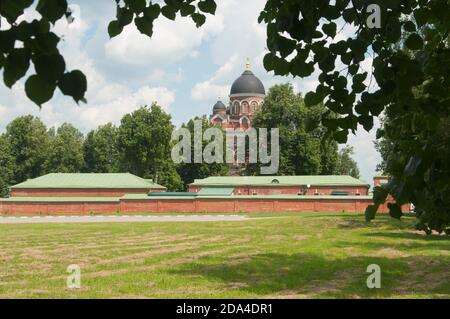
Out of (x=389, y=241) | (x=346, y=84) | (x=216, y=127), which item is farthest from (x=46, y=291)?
(x=216, y=127)

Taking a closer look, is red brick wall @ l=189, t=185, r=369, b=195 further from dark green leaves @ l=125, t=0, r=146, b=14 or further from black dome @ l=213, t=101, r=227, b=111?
dark green leaves @ l=125, t=0, r=146, b=14

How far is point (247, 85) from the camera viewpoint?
2977 inches

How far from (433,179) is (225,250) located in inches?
506

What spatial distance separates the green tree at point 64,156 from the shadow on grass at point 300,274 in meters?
51.5

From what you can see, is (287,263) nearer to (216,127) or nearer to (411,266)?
(411,266)

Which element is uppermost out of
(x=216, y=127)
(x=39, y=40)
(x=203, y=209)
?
(x=216, y=127)

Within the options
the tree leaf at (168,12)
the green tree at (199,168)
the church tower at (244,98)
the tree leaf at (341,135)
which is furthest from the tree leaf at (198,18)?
the church tower at (244,98)

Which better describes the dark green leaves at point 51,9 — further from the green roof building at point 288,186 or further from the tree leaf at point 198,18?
the green roof building at point 288,186

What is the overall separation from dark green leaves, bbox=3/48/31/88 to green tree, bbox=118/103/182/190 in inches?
2130

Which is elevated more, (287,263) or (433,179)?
(433,179)

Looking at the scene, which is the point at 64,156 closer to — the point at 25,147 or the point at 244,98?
the point at 25,147

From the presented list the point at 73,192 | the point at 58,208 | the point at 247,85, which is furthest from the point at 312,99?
the point at 247,85

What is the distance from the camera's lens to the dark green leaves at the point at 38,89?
4.90 ft
